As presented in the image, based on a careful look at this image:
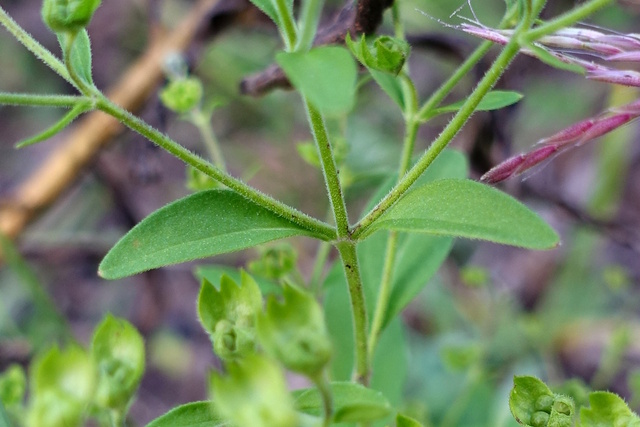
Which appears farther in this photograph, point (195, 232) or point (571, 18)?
point (195, 232)

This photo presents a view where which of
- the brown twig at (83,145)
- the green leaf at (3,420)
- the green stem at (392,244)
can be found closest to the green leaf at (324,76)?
the green stem at (392,244)

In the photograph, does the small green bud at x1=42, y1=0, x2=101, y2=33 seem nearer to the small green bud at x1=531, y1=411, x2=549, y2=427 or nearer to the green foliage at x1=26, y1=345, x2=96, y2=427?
the green foliage at x1=26, y1=345, x2=96, y2=427

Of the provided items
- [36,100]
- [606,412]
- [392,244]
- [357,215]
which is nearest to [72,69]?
[36,100]

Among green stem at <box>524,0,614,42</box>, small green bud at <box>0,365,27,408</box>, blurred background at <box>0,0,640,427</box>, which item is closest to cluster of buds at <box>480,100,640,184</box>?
green stem at <box>524,0,614,42</box>

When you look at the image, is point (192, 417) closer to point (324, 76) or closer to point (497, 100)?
point (324, 76)

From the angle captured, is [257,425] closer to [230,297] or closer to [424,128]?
[230,297]

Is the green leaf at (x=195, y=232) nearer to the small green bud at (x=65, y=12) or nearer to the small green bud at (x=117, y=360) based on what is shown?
the small green bud at (x=117, y=360)
